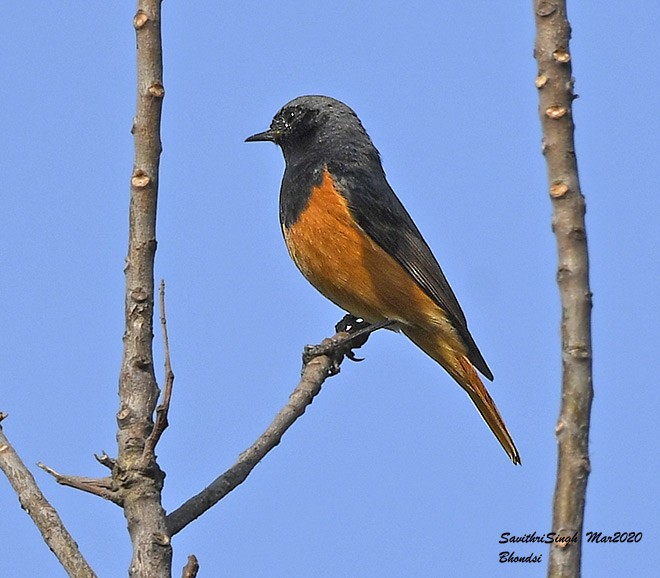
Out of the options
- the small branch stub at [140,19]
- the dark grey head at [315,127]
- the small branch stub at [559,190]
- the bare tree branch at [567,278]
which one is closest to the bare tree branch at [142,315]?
the small branch stub at [140,19]

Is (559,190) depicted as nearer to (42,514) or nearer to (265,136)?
(42,514)

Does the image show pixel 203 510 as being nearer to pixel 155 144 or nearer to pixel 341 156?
pixel 155 144

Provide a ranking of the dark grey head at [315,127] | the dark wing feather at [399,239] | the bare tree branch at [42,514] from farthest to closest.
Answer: the dark grey head at [315,127]
the dark wing feather at [399,239]
the bare tree branch at [42,514]

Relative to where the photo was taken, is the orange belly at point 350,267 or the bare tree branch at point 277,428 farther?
the orange belly at point 350,267

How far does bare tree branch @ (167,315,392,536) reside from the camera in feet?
13.3

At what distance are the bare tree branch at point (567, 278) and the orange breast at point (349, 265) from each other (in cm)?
531

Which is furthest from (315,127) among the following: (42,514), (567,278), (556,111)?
(567,278)

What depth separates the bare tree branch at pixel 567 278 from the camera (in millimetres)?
2629

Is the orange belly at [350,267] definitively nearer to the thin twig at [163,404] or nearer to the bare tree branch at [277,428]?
the bare tree branch at [277,428]

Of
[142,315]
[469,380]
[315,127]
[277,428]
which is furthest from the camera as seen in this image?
[315,127]

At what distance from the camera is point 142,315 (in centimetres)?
397

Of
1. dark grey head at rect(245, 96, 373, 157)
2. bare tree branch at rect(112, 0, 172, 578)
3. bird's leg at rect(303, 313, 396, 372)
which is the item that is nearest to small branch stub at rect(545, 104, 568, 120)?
bare tree branch at rect(112, 0, 172, 578)

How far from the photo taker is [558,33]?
9.03 feet

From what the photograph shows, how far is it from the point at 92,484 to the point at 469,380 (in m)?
4.67
